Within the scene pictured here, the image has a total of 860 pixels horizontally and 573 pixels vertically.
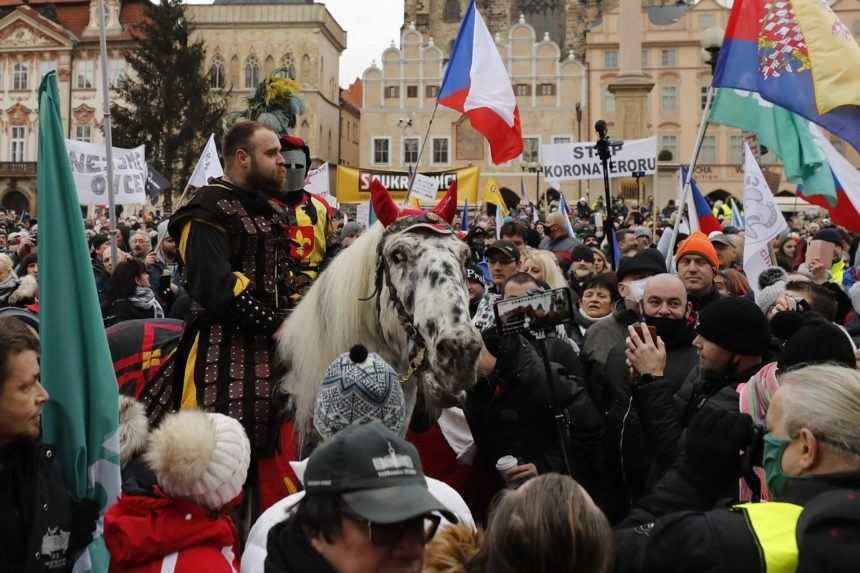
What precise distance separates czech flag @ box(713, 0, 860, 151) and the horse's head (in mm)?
3688

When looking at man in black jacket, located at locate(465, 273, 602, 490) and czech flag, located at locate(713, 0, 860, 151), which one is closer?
man in black jacket, located at locate(465, 273, 602, 490)

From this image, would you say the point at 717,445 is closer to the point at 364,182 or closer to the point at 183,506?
the point at 183,506

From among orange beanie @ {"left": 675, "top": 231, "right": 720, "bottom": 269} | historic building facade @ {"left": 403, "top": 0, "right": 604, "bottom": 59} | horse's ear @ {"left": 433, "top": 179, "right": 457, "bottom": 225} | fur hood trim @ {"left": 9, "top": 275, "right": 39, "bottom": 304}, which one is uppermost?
historic building facade @ {"left": 403, "top": 0, "right": 604, "bottom": 59}

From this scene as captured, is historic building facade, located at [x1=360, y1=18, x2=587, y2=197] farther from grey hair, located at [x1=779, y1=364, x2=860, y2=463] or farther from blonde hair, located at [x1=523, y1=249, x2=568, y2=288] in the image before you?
grey hair, located at [x1=779, y1=364, x2=860, y2=463]

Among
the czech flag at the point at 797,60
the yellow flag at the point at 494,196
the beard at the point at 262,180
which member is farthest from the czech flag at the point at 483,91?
the yellow flag at the point at 494,196

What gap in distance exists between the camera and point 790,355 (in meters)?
3.72

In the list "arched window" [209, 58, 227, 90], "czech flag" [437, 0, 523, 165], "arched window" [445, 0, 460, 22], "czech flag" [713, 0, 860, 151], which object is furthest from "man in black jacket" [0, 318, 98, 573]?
"arched window" [445, 0, 460, 22]

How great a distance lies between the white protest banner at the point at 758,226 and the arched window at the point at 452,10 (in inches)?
3089

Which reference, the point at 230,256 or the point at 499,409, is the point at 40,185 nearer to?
the point at 230,256

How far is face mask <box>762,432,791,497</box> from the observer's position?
9.14 ft

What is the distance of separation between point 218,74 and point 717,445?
2746 inches

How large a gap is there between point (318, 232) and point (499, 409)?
1346 millimetres

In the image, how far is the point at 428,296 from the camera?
3740 mm

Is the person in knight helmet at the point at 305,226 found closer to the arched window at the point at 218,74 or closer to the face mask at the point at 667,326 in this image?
the face mask at the point at 667,326
